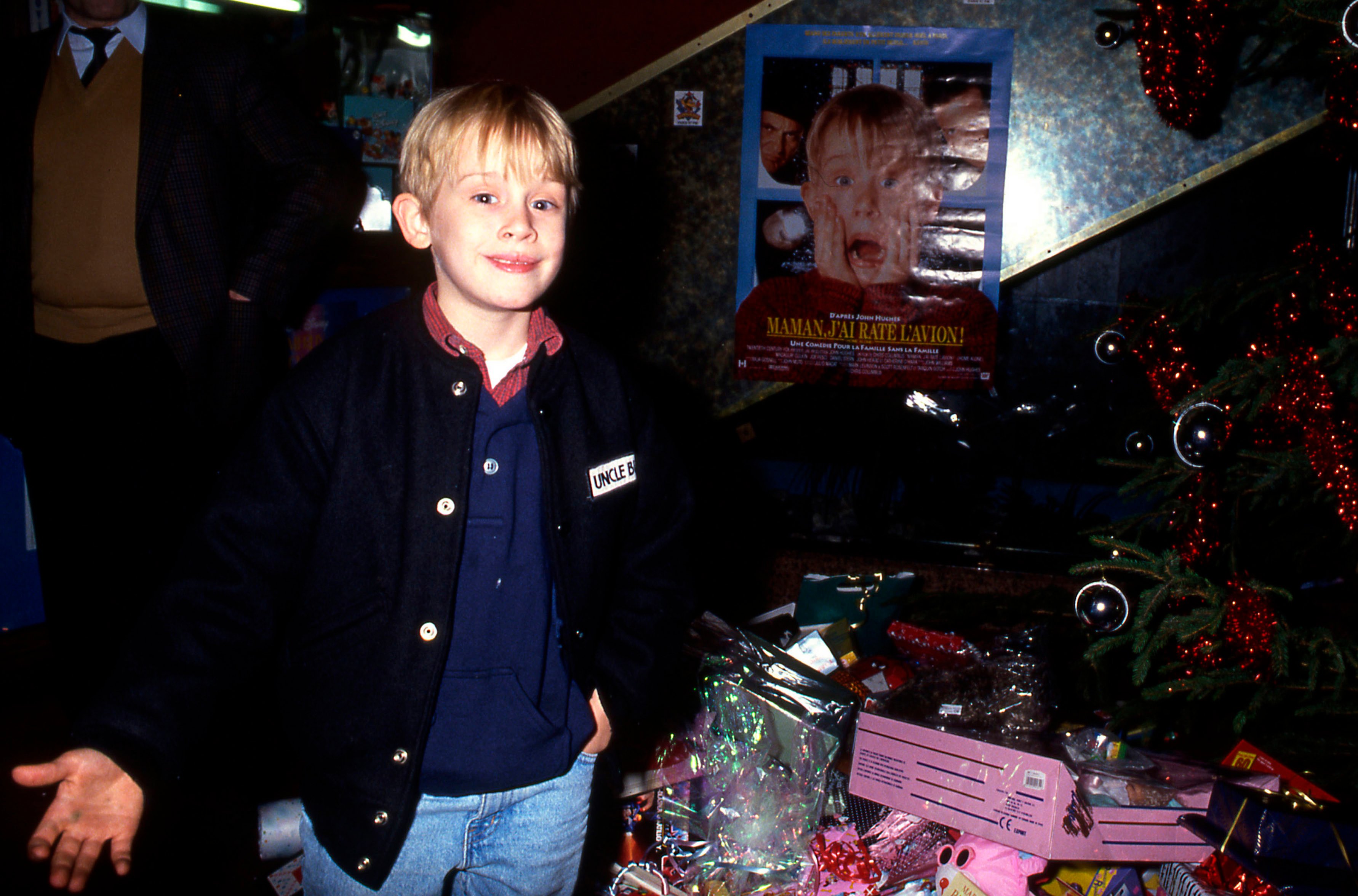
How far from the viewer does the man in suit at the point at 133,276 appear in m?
2.06

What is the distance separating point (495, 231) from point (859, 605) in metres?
1.80

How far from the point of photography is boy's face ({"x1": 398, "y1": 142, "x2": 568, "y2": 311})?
1.21 meters

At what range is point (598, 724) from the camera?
1366mm

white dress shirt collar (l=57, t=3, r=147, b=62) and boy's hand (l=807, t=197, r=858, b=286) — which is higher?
white dress shirt collar (l=57, t=3, r=147, b=62)

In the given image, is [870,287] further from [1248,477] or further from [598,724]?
[598,724]

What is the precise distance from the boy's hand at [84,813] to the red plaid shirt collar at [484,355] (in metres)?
0.62

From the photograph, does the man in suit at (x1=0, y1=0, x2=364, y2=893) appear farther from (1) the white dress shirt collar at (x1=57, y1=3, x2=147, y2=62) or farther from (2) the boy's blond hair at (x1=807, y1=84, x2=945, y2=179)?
(2) the boy's blond hair at (x1=807, y1=84, x2=945, y2=179)

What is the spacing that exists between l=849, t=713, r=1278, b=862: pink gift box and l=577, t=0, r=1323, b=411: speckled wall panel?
134 cm

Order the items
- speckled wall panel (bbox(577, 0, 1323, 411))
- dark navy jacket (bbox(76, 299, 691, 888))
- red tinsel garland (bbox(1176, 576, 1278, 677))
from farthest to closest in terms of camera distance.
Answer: speckled wall panel (bbox(577, 0, 1323, 411)), red tinsel garland (bbox(1176, 576, 1278, 677)), dark navy jacket (bbox(76, 299, 691, 888))

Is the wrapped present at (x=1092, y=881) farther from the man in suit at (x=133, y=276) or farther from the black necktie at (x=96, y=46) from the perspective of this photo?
the black necktie at (x=96, y=46)

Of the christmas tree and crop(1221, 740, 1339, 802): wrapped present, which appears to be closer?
the christmas tree

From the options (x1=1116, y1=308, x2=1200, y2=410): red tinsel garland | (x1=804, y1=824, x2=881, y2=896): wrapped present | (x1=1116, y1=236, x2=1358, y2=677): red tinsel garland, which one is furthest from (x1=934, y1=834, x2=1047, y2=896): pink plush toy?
(x1=1116, y1=308, x2=1200, y2=410): red tinsel garland

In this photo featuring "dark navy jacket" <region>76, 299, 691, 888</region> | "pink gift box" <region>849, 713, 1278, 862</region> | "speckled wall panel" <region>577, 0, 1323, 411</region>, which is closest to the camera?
Result: "dark navy jacket" <region>76, 299, 691, 888</region>

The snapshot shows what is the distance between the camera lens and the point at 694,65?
2.80 metres
